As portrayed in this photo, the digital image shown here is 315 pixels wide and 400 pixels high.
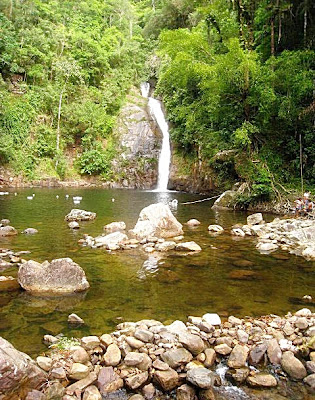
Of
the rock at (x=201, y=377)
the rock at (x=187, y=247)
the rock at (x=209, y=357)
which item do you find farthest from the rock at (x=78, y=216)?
the rock at (x=201, y=377)

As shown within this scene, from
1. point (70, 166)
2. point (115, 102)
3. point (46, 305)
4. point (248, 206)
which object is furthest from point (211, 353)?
point (115, 102)

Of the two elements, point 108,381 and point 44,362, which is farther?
point 44,362

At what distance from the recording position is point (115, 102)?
1280 inches

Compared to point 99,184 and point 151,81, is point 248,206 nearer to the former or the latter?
point 99,184

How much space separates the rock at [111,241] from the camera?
8305 millimetres

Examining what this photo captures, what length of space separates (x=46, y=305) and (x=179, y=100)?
23.9 metres

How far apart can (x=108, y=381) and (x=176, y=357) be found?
75 centimetres

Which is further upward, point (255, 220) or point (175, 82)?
point (175, 82)

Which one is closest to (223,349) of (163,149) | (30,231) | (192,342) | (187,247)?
(192,342)

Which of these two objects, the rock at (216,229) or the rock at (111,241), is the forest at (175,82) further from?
the rock at (111,241)

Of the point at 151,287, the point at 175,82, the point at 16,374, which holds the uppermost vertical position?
the point at 175,82

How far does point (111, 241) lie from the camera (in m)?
8.60

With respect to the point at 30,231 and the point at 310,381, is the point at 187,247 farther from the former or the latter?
the point at 310,381

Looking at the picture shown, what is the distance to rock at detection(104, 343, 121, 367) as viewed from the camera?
3488 millimetres
